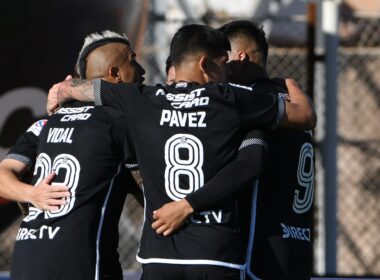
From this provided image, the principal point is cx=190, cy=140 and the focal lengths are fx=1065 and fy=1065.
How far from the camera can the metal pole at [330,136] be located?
7801 mm

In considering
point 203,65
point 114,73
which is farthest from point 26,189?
point 203,65

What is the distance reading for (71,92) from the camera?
4422 millimetres

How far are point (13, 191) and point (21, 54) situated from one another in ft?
10.5

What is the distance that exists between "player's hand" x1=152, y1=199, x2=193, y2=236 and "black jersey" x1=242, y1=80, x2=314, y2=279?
0.36 meters

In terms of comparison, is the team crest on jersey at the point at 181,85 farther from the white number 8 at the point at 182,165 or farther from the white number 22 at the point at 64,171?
the white number 22 at the point at 64,171

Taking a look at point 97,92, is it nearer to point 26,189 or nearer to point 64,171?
point 64,171

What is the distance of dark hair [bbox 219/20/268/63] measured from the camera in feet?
15.1

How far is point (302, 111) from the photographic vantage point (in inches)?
169

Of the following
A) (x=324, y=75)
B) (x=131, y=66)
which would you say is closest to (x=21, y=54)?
(x=324, y=75)

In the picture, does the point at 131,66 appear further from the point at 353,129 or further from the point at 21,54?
the point at 353,129

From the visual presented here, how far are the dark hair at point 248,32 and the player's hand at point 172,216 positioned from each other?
936mm

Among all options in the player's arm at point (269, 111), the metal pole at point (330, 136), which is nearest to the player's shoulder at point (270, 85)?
the player's arm at point (269, 111)

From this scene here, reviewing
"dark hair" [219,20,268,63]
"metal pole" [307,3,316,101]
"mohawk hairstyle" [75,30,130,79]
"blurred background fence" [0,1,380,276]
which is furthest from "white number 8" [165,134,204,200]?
"blurred background fence" [0,1,380,276]

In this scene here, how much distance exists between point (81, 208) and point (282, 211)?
0.81m
